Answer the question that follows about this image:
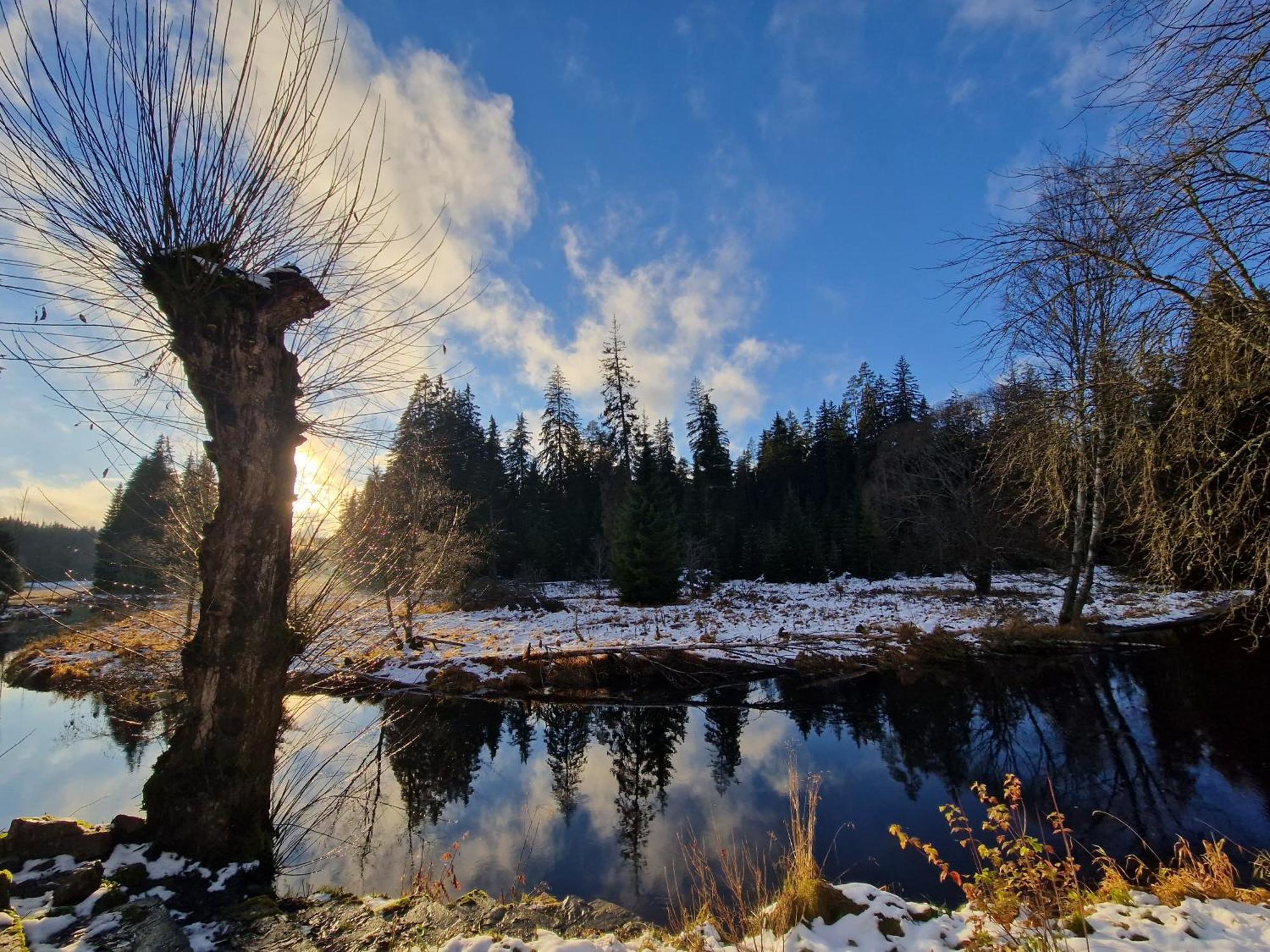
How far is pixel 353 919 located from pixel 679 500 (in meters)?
36.9

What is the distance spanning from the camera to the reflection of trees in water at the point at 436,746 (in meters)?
6.86

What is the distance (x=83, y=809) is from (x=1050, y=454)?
12.3m

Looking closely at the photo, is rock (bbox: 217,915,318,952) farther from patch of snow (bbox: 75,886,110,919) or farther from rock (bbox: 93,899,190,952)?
patch of snow (bbox: 75,886,110,919)

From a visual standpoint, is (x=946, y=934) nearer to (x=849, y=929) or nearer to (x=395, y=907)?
(x=849, y=929)

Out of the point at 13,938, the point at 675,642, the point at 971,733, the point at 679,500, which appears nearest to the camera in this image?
the point at 13,938

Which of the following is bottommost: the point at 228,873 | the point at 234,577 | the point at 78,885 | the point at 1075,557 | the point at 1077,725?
the point at 1077,725

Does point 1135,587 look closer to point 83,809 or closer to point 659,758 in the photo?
point 659,758

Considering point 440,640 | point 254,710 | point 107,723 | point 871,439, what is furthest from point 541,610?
point 871,439

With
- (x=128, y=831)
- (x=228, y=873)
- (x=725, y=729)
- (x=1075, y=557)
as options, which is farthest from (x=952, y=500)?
(x=128, y=831)

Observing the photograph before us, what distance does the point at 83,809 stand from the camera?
668cm

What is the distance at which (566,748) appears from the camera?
8352 millimetres

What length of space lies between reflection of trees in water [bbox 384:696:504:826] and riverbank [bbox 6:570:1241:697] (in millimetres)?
930

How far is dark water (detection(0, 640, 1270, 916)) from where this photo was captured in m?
5.26

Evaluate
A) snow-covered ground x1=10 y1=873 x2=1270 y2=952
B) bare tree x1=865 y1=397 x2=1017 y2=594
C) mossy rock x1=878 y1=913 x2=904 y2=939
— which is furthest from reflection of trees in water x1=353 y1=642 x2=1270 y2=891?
bare tree x1=865 y1=397 x2=1017 y2=594
